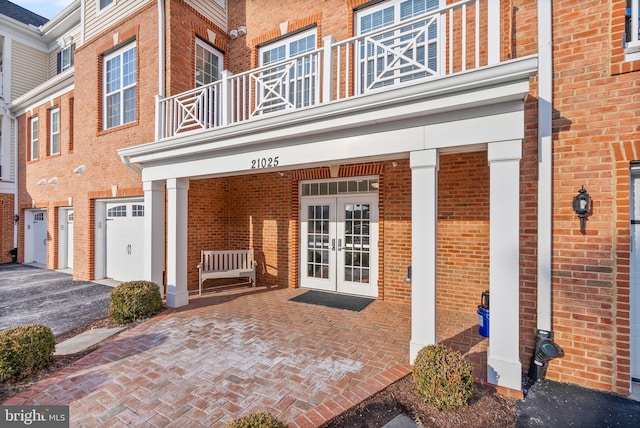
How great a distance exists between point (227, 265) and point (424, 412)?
5772 millimetres

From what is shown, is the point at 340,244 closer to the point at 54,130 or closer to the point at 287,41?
the point at 287,41

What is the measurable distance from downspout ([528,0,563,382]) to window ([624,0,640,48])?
2.38 ft

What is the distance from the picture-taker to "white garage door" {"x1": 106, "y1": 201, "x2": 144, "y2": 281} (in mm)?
7992

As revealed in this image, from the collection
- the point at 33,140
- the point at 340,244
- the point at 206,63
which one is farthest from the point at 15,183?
the point at 340,244

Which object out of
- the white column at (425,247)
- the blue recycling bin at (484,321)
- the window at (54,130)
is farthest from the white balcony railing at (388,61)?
the window at (54,130)

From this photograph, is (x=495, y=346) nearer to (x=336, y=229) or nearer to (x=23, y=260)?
(x=336, y=229)

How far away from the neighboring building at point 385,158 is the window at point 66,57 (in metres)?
1.90

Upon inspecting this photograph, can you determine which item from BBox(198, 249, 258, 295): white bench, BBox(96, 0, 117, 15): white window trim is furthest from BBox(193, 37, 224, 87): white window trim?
BBox(198, 249, 258, 295): white bench

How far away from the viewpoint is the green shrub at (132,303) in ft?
17.4

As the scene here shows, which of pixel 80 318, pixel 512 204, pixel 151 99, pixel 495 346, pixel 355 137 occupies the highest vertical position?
pixel 151 99

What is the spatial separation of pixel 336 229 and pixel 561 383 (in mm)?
4753

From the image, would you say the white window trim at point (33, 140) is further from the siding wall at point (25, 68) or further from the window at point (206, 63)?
the window at point (206, 63)


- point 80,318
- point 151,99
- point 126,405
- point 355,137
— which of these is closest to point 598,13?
point 355,137

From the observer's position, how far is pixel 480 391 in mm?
3281
